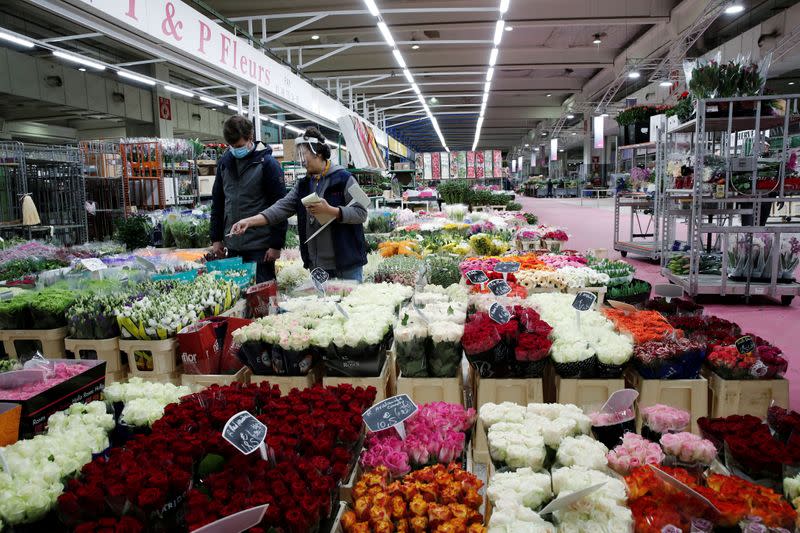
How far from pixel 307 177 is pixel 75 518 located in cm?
273

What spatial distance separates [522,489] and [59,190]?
905 cm

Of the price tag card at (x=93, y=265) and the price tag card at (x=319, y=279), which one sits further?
the price tag card at (x=93, y=265)

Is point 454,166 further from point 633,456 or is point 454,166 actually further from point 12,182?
point 633,456

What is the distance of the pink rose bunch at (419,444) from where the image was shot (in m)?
1.77

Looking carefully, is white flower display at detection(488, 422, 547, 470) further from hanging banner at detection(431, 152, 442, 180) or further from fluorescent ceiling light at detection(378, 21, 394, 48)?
hanging banner at detection(431, 152, 442, 180)

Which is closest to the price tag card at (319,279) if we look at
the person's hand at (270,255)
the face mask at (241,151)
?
the person's hand at (270,255)

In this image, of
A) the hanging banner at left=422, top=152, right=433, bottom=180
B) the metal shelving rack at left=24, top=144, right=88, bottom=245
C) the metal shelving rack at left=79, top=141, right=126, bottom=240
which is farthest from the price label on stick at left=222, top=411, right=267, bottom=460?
the hanging banner at left=422, top=152, right=433, bottom=180

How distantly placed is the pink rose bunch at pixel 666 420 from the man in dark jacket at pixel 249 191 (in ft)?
9.41

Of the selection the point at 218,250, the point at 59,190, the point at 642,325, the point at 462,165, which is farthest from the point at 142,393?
the point at 462,165

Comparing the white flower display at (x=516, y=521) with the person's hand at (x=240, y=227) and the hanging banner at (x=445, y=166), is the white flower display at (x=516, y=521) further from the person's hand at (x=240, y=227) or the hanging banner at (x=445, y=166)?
the hanging banner at (x=445, y=166)

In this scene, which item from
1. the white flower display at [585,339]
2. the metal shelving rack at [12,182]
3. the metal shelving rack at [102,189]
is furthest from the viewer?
the metal shelving rack at [102,189]

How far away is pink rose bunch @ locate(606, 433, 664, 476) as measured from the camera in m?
1.73

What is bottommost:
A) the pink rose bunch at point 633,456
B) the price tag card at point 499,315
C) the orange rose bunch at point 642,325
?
the pink rose bunch at point 633,456

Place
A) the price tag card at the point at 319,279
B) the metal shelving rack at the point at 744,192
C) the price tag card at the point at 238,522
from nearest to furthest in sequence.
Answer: the price tag card at the point at 238,522, the price tag card at the point at 319,279, the metal shelving rack at the point at 744,192
